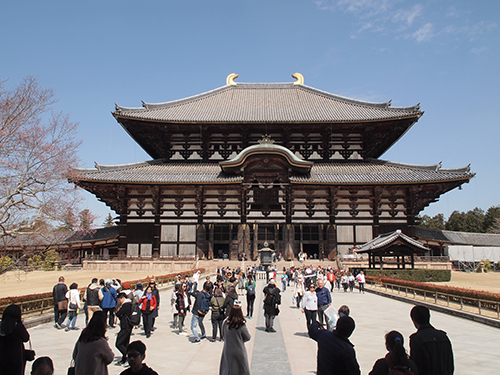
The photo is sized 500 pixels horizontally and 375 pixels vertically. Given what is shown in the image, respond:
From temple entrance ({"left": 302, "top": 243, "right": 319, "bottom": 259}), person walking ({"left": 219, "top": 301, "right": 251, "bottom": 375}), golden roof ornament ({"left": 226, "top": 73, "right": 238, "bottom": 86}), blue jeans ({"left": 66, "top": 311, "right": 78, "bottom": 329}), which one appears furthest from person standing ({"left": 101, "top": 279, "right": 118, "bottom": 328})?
golden roof ornament ({"left": 226, "top": 73, "right": 238, "bottom": 86})

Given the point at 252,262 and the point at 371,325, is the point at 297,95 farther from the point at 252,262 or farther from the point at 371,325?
the point at 371,325

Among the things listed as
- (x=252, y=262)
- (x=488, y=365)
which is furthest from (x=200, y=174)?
(x=488, y=365)

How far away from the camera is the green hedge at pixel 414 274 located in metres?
26.5

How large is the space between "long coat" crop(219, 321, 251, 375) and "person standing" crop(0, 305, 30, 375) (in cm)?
301

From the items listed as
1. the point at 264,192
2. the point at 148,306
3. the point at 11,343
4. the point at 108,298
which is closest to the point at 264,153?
the point at 264,192

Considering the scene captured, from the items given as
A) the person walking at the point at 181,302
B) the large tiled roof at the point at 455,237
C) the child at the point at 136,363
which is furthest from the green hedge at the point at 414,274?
the child at the point at 136,363

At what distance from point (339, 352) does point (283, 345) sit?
5.88 meters

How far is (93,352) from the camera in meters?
4.96

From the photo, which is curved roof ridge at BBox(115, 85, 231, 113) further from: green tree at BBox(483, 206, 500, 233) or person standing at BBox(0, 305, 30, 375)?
green tree at BBox(483, 206, 500, 233)

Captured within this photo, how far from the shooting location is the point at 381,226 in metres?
37.0

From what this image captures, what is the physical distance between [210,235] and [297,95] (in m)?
22.9

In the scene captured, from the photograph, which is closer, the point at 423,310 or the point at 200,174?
the point at 423,310

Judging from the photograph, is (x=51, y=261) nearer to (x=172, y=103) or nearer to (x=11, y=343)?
(x=172, y=103)

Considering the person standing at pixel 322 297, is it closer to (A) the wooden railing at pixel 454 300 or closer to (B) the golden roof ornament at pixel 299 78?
(A) the wooden railing at pixel 454 300
